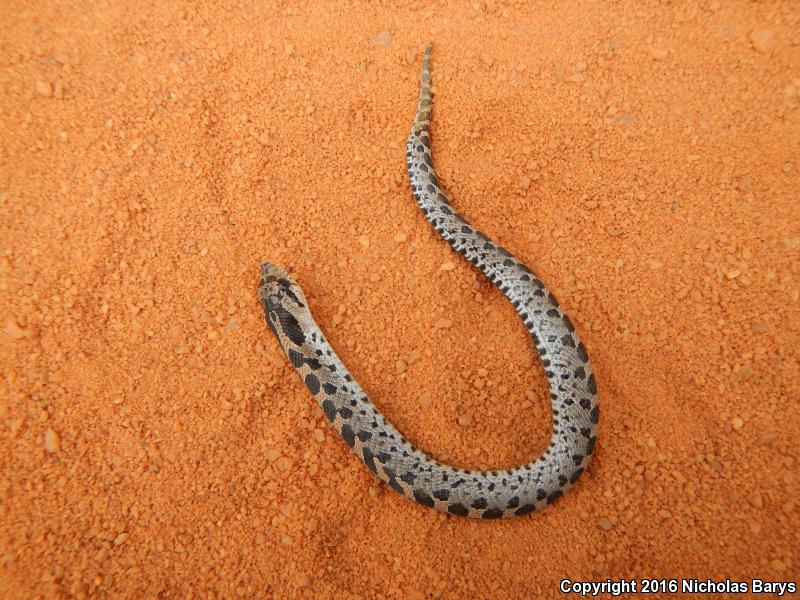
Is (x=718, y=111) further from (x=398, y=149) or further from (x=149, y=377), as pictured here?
(x=149, y=377)

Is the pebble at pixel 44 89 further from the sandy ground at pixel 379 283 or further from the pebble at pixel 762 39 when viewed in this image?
the pebble at pixel 762 39

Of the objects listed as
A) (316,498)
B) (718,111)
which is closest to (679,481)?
(316,498)

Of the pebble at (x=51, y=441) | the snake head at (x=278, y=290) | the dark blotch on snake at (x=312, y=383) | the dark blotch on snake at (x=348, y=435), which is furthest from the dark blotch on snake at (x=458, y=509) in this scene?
the pebble at (x=51, y=441)

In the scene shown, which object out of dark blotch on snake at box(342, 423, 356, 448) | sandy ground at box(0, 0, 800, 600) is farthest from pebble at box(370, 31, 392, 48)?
dark blotch on snake at box(342, 423, 356, 448)

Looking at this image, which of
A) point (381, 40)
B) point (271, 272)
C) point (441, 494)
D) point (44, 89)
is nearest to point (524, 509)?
point (441, 494)

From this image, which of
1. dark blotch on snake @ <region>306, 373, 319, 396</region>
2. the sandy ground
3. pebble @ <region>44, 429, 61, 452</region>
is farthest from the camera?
dark blotch on snake @ <region>306, 373, 319, 396</region>

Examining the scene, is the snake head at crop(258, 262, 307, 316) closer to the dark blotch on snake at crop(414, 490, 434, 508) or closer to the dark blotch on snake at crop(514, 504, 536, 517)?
the dark blotch on snake at crop(414, 490, 434, 508)

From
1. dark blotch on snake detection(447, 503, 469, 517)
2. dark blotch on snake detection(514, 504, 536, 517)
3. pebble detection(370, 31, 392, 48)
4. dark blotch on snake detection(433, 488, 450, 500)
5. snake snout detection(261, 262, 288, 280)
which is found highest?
pebble detection(370, 31, 392, 48)
